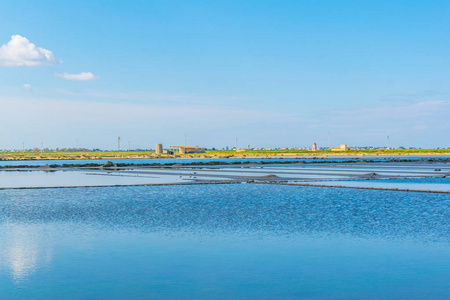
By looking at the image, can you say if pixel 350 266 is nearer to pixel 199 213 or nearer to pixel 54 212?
pixel 199 213

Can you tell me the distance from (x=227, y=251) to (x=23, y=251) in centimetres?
→ 679

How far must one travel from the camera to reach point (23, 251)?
14781 millimetres

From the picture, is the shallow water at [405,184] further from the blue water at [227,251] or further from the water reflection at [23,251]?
the water reflection at [23,251]

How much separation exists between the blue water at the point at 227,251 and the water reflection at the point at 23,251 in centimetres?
3

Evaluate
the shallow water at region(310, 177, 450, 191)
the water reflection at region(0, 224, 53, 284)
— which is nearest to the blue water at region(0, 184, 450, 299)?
the water reflection at region(0, 224, 53, 284)

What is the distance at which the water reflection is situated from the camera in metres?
12.7

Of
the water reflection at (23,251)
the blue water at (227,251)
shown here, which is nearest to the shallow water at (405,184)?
the blue water at (227,251)

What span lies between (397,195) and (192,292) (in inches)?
960

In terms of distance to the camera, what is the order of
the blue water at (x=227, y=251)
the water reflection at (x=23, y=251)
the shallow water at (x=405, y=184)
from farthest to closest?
the shallow water at (x=405, y=184) < the water reflection at (x=23, y=251) < the blue water at (x=227, y=251)

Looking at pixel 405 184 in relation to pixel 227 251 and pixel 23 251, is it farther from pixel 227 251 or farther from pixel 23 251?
pixel 23 251

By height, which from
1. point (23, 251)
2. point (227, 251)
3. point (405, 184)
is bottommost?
point (405, 184)

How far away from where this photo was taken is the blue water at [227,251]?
10.9m

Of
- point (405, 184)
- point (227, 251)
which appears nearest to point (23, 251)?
point (227, 251)

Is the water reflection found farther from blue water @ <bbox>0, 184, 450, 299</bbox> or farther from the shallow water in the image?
the shallow water
